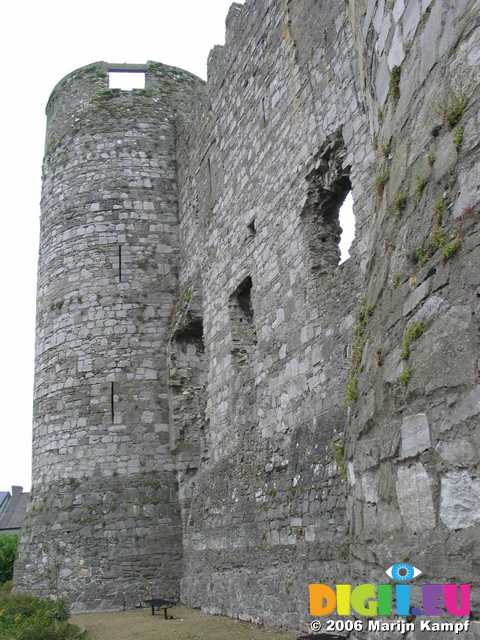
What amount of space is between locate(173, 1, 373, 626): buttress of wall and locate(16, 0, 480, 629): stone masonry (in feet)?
0.12

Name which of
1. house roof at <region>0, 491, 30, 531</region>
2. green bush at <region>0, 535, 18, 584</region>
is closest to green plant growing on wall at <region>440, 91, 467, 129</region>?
green bush at <region>0, 535, 18, 584</region>

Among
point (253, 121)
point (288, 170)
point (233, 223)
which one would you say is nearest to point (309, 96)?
point (288, 170)

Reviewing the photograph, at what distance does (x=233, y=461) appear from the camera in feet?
29.3

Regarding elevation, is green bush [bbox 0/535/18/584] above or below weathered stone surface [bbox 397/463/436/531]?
below

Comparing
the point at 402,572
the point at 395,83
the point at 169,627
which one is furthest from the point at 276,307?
the point at 402,572

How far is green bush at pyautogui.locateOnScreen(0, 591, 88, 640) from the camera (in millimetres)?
6590

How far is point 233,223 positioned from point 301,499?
4.23m

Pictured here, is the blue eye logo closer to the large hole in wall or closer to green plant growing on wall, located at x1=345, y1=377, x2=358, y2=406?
green plant growing on wall, located at x1=345, y1=377, x2=358, y2=406

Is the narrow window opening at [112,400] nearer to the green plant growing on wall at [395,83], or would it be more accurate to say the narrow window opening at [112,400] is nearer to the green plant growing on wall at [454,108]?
the green plant growing on wall at [395,83]

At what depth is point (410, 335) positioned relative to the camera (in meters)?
2.72

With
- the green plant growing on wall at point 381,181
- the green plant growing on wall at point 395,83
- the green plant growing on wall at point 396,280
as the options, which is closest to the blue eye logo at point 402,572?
the green plant growing on wall at point 396,280

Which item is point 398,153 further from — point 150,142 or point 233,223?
point 150,142

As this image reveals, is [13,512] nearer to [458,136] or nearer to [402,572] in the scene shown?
[402,572]

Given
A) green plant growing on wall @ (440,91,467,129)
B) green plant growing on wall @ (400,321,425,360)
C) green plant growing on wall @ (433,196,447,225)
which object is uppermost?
green plant growing on wall @ (440,91,467,129)
